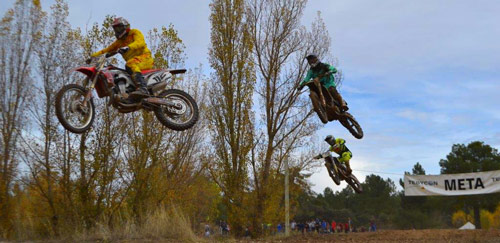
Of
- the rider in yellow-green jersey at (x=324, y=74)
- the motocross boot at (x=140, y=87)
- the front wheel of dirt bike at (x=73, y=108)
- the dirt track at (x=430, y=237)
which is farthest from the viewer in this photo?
the dirt track at (x=430, y=237)

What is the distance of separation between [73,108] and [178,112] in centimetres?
190

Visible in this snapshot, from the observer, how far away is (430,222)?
4500 centimetres

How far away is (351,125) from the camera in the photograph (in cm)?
1136

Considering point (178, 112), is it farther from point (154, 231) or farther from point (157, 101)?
point (154, 231)

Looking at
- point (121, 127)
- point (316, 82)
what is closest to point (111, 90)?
point (316, 82)

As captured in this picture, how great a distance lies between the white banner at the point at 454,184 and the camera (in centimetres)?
2214

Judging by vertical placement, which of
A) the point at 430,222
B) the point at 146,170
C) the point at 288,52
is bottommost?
the point at 430,222

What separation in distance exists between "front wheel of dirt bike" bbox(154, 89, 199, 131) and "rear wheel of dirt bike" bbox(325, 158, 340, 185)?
469 cm

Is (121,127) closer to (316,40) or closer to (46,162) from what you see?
(46,162)

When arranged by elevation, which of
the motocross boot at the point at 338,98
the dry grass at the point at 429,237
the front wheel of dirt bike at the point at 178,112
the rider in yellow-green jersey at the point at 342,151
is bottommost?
the dry grass at the point at 429,237

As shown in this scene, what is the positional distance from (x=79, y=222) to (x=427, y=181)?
15.5m

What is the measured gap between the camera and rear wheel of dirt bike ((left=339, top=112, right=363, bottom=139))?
435 inches

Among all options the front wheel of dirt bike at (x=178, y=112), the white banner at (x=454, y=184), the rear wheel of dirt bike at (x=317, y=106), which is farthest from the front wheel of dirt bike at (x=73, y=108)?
the white banner at (x=454, y=184)

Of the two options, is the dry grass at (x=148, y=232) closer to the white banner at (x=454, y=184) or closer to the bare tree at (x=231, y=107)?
the bare tree at (x=231, y=107)
